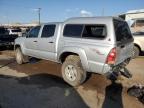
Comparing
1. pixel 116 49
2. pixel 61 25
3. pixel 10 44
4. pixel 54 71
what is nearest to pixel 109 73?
pixel 116 49

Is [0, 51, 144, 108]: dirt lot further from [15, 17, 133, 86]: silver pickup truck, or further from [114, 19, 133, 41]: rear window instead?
[114, 19, 133, 41]: rear window

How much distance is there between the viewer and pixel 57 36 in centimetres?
701

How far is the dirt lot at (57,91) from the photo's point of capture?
507cm

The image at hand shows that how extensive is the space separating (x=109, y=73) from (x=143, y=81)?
2.01 m

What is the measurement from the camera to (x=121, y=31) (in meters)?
6.04

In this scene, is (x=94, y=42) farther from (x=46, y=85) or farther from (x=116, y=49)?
(x=46, y=85)

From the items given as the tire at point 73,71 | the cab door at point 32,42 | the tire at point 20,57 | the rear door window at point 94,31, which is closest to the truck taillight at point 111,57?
the rear door window at point 94,31

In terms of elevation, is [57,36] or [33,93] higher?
[57,36]

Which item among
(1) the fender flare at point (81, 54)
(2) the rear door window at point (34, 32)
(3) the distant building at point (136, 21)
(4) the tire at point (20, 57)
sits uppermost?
(3) the distant building at point (136, 21)

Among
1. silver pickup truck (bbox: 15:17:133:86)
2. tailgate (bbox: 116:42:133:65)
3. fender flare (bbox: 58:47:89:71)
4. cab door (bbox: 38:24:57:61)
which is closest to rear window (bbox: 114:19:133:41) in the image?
silver pickup truck (bbox: 15:17:133:86)

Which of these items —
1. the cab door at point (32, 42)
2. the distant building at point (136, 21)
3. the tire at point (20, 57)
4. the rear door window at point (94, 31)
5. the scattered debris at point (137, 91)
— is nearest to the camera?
the scattered debris at point (137, 91)

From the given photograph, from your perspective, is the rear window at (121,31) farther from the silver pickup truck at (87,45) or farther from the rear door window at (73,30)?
the rear door window at (73,30)

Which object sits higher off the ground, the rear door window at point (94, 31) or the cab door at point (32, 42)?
the rear door window at point (94, 31)

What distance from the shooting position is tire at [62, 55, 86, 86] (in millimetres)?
6285
